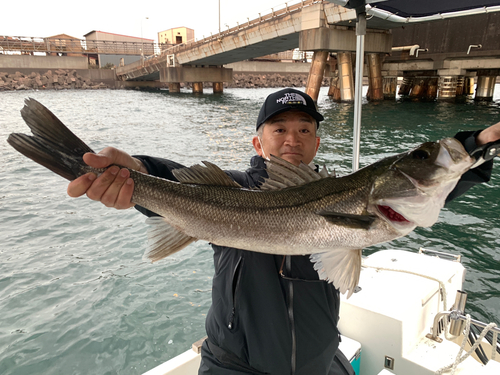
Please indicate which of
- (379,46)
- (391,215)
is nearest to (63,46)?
(379,46)

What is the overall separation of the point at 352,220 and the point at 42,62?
78.3 metres

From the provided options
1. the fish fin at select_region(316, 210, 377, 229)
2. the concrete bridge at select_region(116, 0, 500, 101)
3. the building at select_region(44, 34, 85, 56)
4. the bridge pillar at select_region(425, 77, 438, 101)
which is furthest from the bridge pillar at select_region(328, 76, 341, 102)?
the building at select_region(44, 34, 85, 56)

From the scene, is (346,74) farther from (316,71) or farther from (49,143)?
(49,143)

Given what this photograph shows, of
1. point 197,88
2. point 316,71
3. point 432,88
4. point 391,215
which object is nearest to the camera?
point 391,215

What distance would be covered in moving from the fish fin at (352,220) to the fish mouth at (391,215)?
0.08 metres

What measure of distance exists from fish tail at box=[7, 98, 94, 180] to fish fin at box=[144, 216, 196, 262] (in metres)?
0.63

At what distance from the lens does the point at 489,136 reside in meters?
2.28

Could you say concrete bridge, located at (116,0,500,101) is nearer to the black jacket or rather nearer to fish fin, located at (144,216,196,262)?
the black jacket

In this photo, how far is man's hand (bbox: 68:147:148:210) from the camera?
2.60 metres

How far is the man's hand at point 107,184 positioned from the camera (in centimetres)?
260

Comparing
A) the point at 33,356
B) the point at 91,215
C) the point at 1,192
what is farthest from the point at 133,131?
the point at 33,356

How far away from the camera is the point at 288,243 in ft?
8.40

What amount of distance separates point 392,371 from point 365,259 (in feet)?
4.84

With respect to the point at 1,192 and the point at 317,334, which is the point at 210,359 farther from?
the point at 1,192
